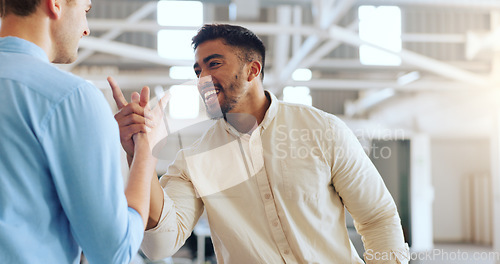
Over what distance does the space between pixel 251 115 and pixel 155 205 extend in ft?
1.52

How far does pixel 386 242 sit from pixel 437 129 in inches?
274

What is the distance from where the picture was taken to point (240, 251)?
142cm

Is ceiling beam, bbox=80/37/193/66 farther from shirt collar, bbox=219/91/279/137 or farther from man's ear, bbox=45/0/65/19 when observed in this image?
man's ear, bbox=45/0/65/19

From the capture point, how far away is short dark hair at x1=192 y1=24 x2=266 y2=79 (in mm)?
1530

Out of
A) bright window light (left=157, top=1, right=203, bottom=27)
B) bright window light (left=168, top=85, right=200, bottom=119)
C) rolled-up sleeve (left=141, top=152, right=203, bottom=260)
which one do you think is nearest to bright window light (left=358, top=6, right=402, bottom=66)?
bright window light (left=157, top=1, right=203, bottom=27)

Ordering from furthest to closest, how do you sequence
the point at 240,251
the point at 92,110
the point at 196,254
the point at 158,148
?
the point at 196,254
the point at 240,251
the point at 158,148
the point at 92,110

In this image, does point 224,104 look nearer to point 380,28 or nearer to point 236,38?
point 236,38

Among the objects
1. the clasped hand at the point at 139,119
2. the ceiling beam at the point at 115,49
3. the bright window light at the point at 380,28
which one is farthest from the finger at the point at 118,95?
the bright window light at the point at 380,28

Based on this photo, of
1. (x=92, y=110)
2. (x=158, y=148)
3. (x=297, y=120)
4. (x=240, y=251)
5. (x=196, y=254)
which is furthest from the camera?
(x=196, y=254)

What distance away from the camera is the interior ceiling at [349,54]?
13.0ft

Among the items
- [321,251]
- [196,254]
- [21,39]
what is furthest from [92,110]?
[196,254]

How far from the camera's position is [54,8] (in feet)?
2.74

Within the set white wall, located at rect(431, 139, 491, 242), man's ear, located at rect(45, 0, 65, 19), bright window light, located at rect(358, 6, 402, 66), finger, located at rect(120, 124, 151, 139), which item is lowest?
white wall, located at rect(431, 139, 491, 242)

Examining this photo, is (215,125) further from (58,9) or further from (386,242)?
(58,9)
